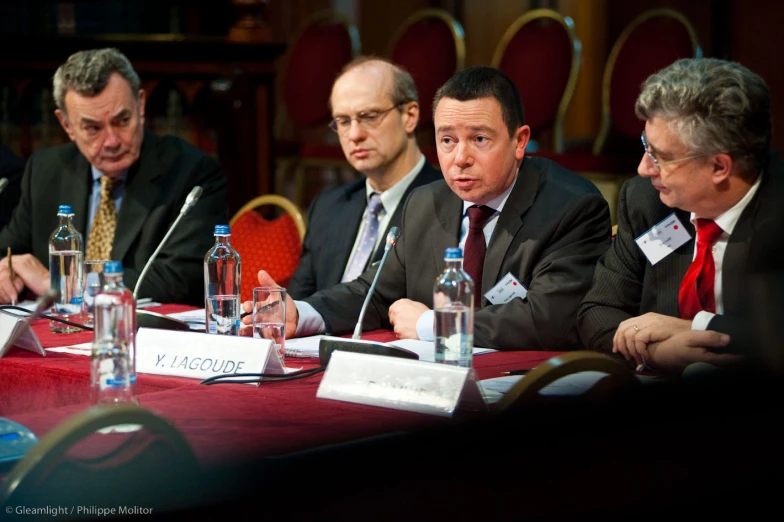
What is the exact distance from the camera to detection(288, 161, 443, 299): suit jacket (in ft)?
11.2

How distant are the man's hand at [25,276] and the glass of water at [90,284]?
0.35m

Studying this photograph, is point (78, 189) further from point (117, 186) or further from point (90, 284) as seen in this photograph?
point (90, 284)

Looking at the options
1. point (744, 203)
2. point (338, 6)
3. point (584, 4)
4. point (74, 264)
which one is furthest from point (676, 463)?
point (338, 6)

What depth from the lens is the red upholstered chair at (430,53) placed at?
5.60 metres

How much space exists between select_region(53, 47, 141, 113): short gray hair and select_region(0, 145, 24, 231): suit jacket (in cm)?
66

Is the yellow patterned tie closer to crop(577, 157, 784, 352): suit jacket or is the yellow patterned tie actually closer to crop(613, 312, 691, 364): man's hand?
crop(577, 157, 784, 352): suit jacket

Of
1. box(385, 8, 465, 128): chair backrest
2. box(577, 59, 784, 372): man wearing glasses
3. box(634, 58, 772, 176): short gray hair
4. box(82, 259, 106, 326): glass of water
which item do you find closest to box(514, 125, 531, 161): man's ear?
box(577, 59, 784, 372): man wearing glasses

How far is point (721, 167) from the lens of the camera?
7.23 ft

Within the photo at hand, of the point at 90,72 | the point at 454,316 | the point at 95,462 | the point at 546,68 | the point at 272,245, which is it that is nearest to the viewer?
the point at 95,462

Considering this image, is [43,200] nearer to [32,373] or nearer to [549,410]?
[32,373]

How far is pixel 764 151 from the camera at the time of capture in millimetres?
2203

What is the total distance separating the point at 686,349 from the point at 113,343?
3.64 feet

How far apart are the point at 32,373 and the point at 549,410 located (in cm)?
174

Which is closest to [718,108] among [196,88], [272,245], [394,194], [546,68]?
[394,194]
